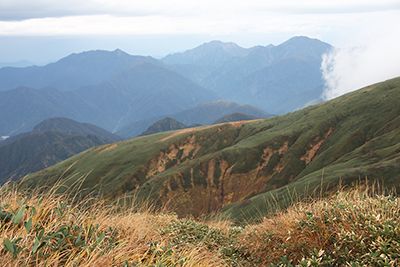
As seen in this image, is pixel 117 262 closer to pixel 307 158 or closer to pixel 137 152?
pixel 307 158

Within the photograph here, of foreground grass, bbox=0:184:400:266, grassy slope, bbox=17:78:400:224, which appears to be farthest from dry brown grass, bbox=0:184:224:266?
grassy slope, bbox=17:78:400:224

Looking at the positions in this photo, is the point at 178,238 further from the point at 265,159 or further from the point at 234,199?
the point at 265,159

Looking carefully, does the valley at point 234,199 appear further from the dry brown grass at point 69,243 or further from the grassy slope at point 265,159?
the grassy slope at point 265,159

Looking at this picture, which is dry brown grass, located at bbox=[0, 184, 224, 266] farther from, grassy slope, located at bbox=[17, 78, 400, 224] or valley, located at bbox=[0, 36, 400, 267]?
grassy slope, located at bbox=[17, 78, 400, 224]

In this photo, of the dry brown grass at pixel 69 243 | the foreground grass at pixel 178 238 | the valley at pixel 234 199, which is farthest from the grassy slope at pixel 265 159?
the dry brown grass at pixel 69 243

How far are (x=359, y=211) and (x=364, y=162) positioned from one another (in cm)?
5893

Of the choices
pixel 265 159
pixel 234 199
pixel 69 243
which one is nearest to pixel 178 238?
pixel 69 243

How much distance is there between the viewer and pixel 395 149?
2229 inches

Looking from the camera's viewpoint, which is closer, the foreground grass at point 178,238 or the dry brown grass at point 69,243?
the dry brown grass at point 69,243

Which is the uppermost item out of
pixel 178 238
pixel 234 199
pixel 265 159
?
pixel 178 238

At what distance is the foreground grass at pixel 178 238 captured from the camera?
5.25 metres

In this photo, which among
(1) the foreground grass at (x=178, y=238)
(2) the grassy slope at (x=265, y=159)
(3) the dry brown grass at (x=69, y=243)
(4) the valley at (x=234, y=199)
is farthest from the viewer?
(2) the grassy slope at (x=265, y=159)

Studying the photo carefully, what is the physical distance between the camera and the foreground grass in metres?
5.25

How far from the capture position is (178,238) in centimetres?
972
